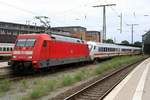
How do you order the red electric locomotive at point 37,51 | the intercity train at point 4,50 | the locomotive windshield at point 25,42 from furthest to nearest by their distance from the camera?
the intercity train at point 4,50 → the locomotive windshield at point 25,42 → the red electric locomotive at point 37,51

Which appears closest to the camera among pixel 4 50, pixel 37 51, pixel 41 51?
pixel 37 51

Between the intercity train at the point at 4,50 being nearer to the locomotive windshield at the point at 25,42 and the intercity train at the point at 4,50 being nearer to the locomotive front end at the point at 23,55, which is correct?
the locomotive windshield at the point at 25,42

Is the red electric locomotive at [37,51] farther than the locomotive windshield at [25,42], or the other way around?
the locomotive windshield at [25,42]

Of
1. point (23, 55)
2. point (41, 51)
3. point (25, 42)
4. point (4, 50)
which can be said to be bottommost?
point (4, 50)

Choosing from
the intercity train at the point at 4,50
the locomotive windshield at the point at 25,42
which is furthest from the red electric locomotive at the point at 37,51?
the intercity train at the point at 4,50

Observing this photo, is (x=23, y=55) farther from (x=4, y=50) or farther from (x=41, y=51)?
(x=4, y=50)

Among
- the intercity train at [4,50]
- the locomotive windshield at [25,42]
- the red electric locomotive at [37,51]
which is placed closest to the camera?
the red electric locomotive at [37,51]

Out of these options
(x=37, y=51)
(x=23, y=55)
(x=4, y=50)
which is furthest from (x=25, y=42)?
(x=4, y=50)

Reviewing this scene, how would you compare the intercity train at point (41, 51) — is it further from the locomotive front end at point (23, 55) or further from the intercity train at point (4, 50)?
the intercity train at point (4, 50)

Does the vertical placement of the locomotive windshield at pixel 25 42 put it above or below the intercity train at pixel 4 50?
above

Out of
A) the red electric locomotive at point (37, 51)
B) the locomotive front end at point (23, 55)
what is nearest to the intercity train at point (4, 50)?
the red electric locomotive at point (37, 51)

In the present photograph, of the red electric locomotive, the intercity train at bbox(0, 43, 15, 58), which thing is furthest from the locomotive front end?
the intercity train at bbox(0, 43, 15, 58)

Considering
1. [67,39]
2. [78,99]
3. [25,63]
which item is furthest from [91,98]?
[67,39]

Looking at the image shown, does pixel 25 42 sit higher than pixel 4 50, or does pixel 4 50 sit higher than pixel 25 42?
pixel 25 42
